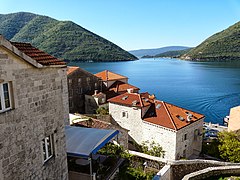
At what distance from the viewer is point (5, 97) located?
5938 millimetres

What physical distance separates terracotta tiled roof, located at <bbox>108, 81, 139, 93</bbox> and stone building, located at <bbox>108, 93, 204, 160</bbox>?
427 inches

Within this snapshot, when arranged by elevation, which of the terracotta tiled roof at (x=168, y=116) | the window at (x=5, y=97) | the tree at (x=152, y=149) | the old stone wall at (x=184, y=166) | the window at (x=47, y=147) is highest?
the window at (x=5, y=97)

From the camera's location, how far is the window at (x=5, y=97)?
5773mm

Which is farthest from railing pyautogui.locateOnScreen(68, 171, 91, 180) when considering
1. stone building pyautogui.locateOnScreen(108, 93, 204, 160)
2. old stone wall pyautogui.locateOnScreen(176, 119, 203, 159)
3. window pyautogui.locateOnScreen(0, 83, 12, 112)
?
old stone wall pyautogui.locateOnScreen(176, 119, 203, 159)

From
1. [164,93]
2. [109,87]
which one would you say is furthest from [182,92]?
[109,87]

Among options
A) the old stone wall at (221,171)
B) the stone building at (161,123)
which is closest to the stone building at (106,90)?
the stone building at (161,123)

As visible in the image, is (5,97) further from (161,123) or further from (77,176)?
(161,123)

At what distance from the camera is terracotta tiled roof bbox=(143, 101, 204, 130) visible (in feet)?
75.6

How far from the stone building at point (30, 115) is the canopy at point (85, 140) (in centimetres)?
154

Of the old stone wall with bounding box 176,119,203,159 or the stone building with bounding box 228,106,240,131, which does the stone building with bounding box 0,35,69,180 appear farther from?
the stone building with bounding box 228,106,240,131

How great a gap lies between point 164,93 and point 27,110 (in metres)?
65.9

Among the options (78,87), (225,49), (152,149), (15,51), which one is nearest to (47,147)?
(15,51)

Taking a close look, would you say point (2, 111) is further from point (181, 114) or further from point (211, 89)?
point (211, 89)

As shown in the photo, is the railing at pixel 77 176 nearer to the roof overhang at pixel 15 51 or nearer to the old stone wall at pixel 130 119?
the roof overhang at pixel 15 51
